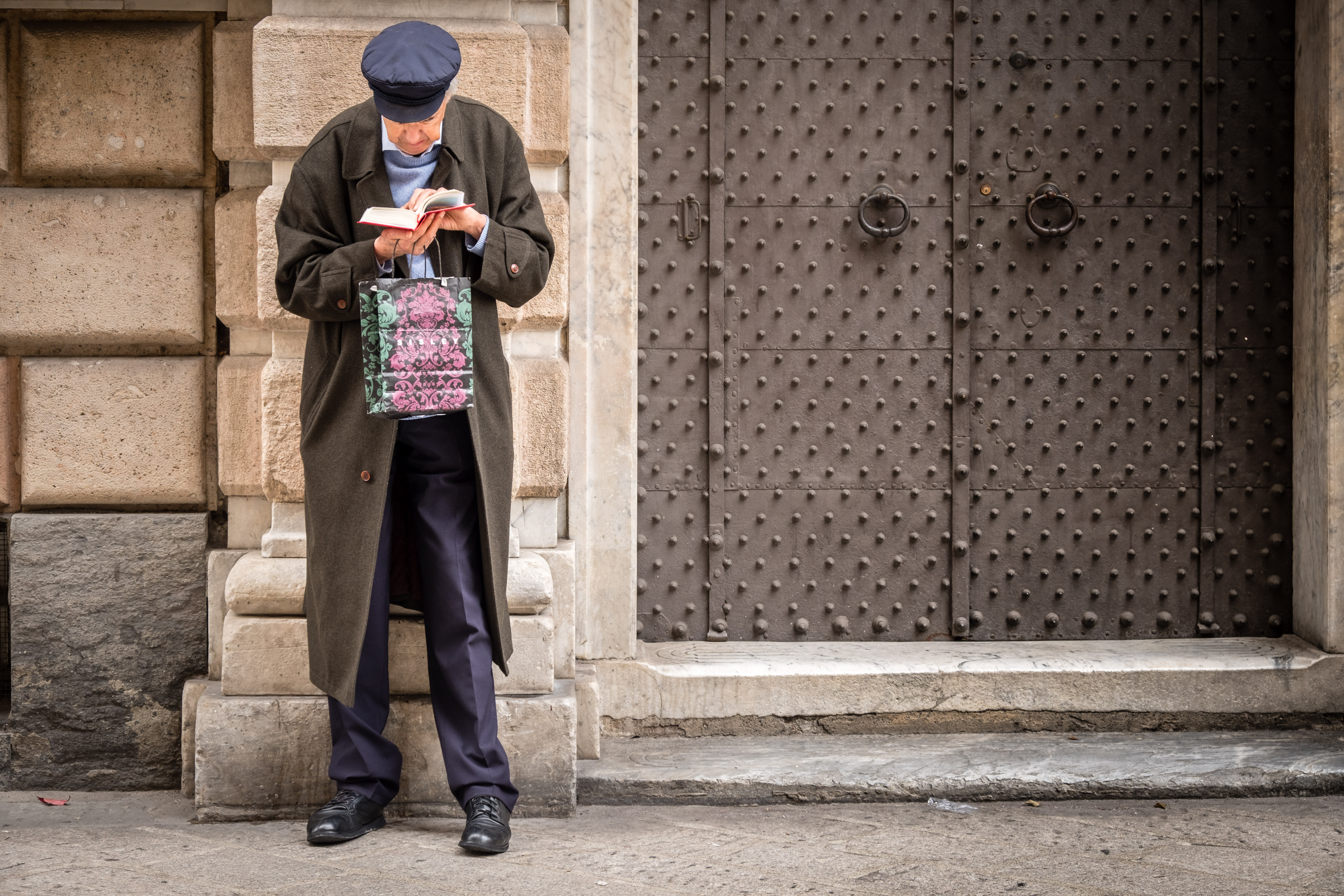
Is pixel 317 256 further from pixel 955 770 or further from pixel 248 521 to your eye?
pixel 955 770

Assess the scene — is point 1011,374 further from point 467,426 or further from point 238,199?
point 238,199

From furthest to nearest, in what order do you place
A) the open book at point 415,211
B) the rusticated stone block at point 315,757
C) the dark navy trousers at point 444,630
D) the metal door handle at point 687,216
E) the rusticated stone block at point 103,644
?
the metal door handle at point 687,216, the rusticated stone block at point 103,644, the rusticated stone block at point 315,757, the dark navy trousers at point 444,630, the open book at point 415,211

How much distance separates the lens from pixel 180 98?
3426mm

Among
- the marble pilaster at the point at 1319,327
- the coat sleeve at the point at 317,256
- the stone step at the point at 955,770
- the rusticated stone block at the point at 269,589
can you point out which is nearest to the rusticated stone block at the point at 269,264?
the coat sleeve at the point at 317,256

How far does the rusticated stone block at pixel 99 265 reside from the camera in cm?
342

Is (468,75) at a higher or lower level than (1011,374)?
higher

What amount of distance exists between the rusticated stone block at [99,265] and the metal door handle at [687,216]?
1517 mm

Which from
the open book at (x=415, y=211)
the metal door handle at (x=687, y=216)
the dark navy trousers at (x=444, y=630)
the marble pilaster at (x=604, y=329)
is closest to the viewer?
the open book at (x=415, y=211)

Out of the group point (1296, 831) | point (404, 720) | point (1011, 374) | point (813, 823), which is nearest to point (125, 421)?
point (404, 720)

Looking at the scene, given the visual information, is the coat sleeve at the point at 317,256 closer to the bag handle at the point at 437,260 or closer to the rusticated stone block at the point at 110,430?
the bag handle at the point at 437,260

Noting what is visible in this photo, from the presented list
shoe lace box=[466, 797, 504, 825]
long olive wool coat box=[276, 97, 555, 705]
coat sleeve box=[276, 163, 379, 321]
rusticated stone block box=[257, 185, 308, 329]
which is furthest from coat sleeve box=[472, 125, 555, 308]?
shoe lace box=[466, 797, 504, 825]

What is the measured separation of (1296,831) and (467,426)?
2.36m

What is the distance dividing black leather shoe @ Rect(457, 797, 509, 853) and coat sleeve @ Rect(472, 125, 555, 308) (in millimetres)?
1219

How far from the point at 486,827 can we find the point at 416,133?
5.43ft
